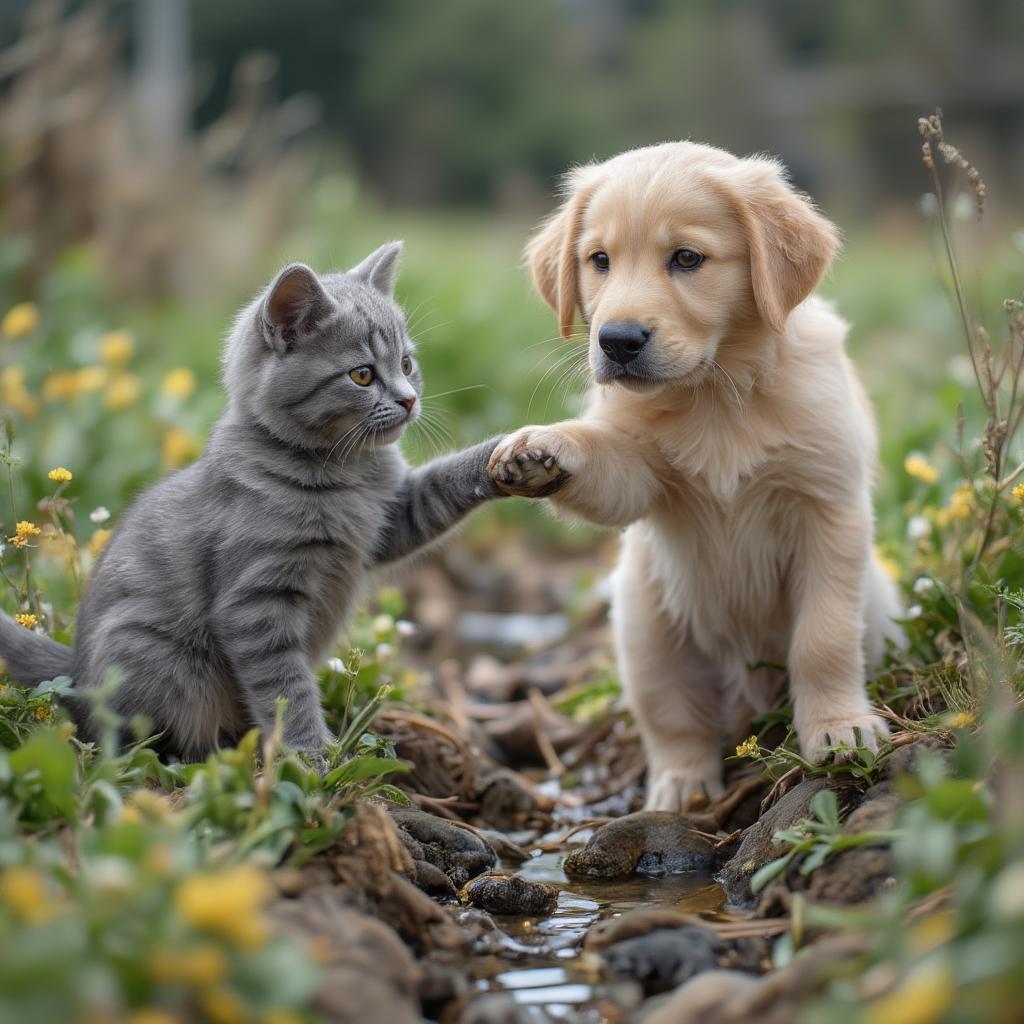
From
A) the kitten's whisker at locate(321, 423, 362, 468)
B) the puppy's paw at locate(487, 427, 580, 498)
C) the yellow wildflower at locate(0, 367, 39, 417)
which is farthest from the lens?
the yellow wildflower at locate(0, 367, 39, 417)

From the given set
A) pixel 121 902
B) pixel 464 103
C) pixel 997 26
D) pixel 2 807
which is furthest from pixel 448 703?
pixel 464 103

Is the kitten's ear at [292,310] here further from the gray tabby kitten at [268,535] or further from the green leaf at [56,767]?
the green leaf at [56,767]

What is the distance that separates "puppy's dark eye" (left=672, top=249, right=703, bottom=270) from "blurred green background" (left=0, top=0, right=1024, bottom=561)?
0.48 m

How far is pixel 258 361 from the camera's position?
335 cm

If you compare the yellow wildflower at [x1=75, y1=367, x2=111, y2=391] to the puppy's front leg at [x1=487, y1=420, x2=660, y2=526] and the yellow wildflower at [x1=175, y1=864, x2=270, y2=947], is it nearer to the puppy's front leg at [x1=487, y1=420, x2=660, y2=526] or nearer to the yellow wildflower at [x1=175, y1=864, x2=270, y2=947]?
the puppy's front leg at [x1=487, y1=420, x2=660, y2=526]

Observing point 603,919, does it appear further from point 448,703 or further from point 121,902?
point 448,703

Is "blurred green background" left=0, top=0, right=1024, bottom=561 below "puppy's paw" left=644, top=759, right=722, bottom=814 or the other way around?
the other way around

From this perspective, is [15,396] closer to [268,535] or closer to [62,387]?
[62,387]

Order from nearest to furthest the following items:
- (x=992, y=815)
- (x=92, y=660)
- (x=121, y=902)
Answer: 1. (x=121, y=902)
2. (x=992, y=815)
3. (x=92, y=660)

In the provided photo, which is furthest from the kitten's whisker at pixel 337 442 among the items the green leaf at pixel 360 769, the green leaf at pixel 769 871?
the green leaf at pixel 769 871

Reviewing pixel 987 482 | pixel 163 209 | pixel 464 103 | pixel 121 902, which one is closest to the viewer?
pixel 121 902

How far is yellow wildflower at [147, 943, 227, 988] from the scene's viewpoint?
1718 mm

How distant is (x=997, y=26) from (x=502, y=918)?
88.7 feet

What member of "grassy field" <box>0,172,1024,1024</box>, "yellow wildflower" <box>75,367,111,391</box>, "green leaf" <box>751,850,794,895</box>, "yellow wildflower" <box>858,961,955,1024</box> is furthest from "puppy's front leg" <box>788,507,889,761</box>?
"yellow wildflower" <box>75,367,111,391</box>
